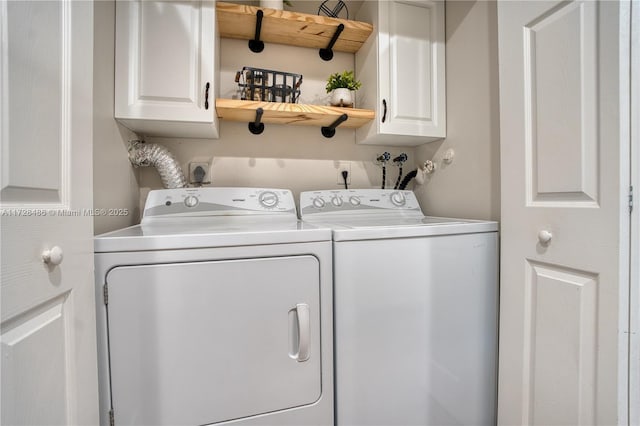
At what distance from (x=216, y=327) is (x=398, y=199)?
1.19 metres

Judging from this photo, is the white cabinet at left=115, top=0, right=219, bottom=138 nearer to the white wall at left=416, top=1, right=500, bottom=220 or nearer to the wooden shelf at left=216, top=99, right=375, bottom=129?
the wooden shelf at left=216, top=99, right=375, bottom=129

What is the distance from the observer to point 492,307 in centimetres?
112

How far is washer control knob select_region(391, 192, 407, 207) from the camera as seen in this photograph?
1.61m

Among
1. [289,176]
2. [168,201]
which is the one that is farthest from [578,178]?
[168,201]

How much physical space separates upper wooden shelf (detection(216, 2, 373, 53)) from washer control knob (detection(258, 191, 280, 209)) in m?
0.90

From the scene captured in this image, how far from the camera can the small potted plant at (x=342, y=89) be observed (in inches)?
59.8

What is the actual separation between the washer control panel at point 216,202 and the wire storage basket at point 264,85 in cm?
50

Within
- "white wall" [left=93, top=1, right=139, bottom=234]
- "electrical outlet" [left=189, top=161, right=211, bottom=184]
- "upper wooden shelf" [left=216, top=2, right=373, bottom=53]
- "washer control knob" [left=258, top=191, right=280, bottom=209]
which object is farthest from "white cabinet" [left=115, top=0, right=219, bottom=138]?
"washer control knob" [left=258, top=191, right=280, bottom=209]

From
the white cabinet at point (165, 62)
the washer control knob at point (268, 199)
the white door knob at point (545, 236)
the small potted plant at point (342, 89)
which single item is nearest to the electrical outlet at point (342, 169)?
the small potted plant at point (342, 89)

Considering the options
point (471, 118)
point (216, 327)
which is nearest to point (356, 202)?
point (471, 118)

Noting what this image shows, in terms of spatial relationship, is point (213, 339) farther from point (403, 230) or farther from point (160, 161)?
point (160, 161)

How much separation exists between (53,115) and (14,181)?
7.2 inches

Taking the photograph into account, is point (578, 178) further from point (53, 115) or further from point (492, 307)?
point (53, 115)

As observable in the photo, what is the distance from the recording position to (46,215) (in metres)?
0.55
